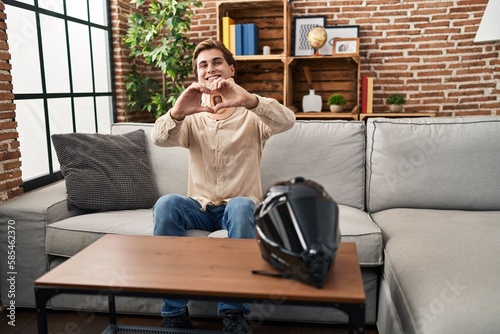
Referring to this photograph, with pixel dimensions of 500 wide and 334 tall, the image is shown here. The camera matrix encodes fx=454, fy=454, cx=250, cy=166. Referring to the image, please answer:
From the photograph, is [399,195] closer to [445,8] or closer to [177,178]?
[177,178]

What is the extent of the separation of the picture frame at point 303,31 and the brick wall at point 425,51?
0.09 m

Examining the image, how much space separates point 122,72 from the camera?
12.8 ft

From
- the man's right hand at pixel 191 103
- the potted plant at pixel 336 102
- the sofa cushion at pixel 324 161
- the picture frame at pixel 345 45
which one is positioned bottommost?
the sofa cushion at pixel 324 161

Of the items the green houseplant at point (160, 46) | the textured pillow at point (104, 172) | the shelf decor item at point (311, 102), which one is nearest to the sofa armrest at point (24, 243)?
the textured pillow at point (104, 172)

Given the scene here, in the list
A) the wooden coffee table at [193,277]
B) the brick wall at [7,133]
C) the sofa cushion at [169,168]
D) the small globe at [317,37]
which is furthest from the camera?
the small globe at [317,37]

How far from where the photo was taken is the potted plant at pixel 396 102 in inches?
152

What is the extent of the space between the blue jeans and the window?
1231 mm

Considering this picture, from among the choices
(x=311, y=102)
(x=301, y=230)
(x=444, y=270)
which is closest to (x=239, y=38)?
(x=311, y=102)

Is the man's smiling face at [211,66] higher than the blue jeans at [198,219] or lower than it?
higher

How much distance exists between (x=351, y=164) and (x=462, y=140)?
54 cm

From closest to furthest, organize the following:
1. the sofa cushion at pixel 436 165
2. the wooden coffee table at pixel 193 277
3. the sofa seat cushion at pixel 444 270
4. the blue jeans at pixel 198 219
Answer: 1. the wooden coffee table at pixel 193 277
2. the sofa seat cushion at pixel 444 270
3. the blue jeans at pixel 198 219
4. the sofa cushion at pixel 436 165

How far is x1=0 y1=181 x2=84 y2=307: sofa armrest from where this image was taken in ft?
6.74

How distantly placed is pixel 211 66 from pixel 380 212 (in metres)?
1.09

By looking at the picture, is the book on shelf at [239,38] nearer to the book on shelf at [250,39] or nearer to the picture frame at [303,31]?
the book on shelf at [250,39]
